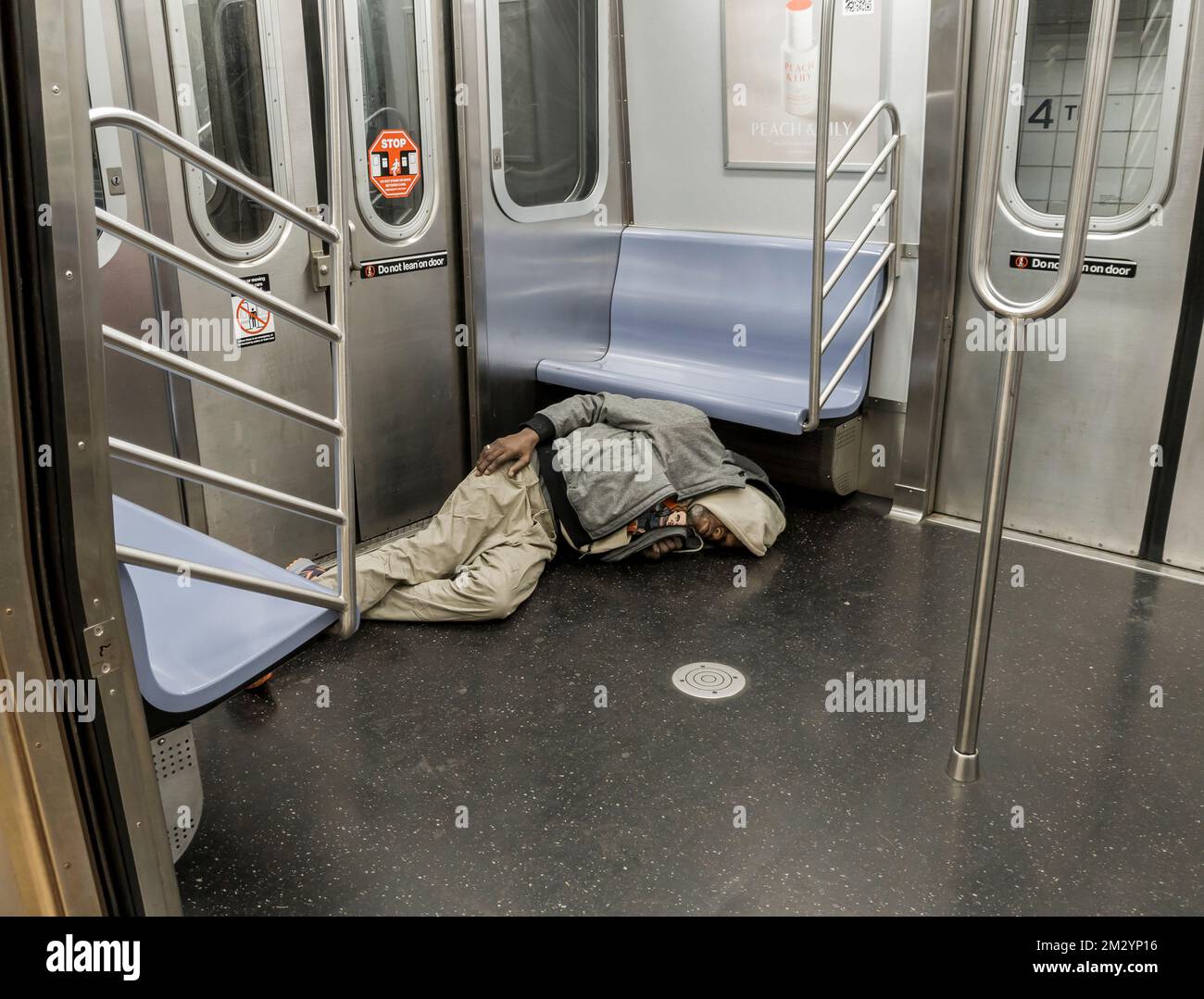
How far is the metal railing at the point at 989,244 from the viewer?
2278 millimetres

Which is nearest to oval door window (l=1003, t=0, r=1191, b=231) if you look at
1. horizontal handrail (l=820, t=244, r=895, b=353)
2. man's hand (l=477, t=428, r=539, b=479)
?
horizontal handrail (l=820, t=244, r=895, b=353)

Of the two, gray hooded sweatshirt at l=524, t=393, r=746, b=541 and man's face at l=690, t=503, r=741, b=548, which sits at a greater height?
gray hooded sweatshirt at l=524, t=393, r=746, b=541

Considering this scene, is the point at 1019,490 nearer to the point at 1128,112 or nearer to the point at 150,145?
the point at 1128,112

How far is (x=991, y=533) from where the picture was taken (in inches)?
104

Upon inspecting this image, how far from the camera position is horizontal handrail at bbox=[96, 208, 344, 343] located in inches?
73.7

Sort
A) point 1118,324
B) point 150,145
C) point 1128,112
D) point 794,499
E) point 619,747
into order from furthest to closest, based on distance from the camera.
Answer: point 794,499
point 1118,324
point 1128,112
point 150,145
point 619,747

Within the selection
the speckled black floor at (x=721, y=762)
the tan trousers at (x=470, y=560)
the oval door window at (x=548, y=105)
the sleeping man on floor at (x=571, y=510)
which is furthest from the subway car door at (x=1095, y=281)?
the tan trousers at (x=470, y=560)

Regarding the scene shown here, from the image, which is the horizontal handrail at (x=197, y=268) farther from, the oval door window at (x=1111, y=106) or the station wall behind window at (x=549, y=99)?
the oval door window at (x=1111, y=106)

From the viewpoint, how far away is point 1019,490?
4.63 m

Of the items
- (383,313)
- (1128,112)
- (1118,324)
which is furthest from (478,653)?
(1128,112)

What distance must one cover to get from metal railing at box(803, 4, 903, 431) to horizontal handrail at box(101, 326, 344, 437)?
2072 millimetres

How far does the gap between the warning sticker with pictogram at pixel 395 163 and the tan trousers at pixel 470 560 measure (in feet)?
4.01

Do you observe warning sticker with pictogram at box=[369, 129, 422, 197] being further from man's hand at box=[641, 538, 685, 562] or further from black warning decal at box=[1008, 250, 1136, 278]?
black warning decal at box=[1008, 250, 1136, 278]

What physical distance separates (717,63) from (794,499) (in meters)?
2.06
